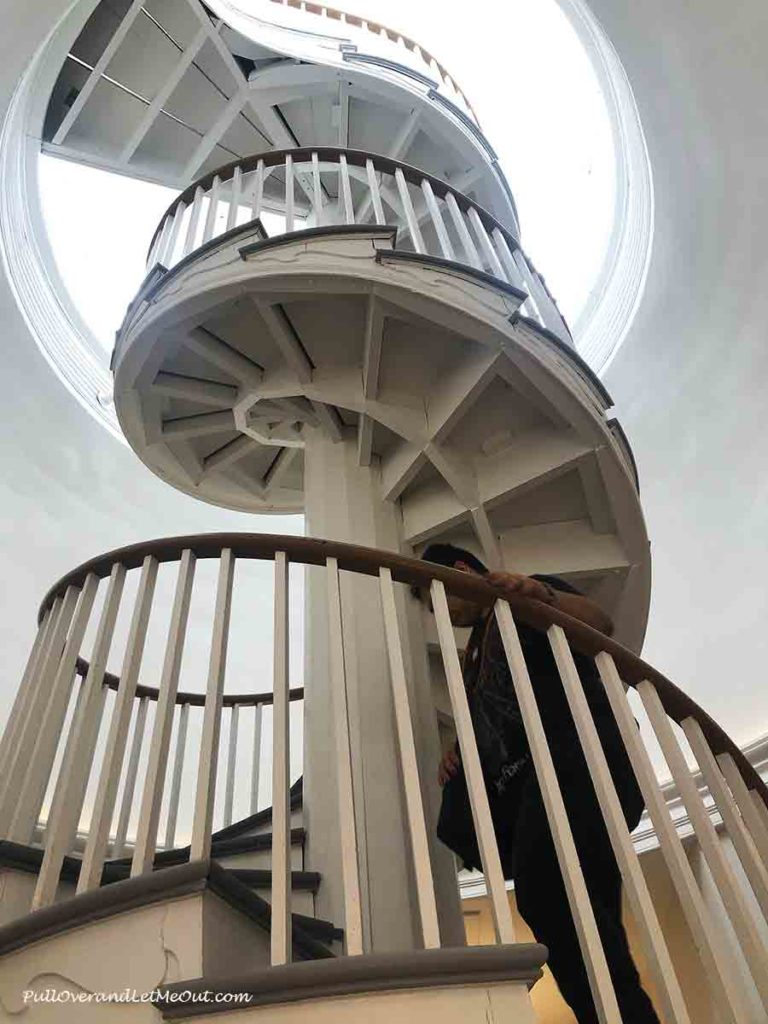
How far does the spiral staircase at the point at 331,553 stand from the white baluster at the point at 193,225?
0.03 metres

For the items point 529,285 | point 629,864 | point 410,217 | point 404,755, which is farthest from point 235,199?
point 629,864

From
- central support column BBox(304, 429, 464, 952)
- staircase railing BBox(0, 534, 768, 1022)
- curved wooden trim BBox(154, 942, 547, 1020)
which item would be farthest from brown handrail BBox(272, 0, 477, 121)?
curved wooden trim BBox(154, 942, 547, 1020)

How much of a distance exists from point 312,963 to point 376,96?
14.3ft

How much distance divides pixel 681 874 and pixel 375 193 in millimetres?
2261

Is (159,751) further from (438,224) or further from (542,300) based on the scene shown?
(542,300)

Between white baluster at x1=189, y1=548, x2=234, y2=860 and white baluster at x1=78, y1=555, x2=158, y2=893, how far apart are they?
0.14 meters

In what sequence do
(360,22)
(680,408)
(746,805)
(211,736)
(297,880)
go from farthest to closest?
(360,22) → (680,408) → (297,880) → (746,805) → (211,736)

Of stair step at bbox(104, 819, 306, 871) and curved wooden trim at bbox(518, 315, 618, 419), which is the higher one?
curved wooden trim at bbox(518, 315, 618, 419)

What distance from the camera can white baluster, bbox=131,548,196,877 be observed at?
3.45ft

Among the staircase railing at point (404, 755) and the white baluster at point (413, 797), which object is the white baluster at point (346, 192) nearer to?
the staircase railing at point (404, 755)

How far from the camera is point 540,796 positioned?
4.28ft

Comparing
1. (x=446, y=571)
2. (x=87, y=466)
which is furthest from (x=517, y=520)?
(x=87, y=466)

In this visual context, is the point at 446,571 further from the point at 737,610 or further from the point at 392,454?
the point at 737,610

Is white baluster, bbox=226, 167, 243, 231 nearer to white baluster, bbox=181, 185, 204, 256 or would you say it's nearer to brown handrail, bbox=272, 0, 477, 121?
white baluster, bbox=181, 185, 204, 256
